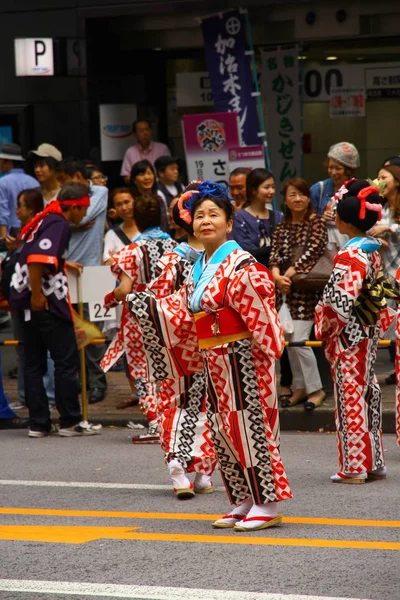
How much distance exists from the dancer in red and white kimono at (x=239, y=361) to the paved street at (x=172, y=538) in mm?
236

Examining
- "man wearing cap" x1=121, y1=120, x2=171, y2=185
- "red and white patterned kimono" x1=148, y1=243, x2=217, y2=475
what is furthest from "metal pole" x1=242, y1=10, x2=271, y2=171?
"red and white patterned kimono" x1=148, y1=243, x2=217, y2=475

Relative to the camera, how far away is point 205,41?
44.2 ft

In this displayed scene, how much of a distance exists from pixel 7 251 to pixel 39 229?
1982 millimetres

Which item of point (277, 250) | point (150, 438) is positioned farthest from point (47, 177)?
point (150, 438)

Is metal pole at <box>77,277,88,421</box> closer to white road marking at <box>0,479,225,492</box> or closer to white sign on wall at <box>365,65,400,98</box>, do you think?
white road marking at <box>0,479,225,492</box>

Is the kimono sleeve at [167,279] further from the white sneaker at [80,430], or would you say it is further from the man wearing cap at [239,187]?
the man wearing cap at [239,187]

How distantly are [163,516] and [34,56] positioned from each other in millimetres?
8755

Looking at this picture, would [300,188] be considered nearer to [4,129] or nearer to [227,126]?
[227,126]

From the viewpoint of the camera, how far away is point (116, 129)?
14.7 metres

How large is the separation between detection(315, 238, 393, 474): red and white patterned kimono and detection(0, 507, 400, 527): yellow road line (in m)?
1.19

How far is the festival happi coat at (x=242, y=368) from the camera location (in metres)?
6.04

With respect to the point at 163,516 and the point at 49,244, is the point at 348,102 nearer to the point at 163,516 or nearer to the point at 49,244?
the point at 49,244

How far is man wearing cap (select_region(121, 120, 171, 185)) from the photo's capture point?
13.9m

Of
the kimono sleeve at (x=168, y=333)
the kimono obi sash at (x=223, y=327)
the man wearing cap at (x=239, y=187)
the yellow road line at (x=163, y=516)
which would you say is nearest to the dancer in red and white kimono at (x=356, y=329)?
the kimono sleeve at (x=168, y=333)
